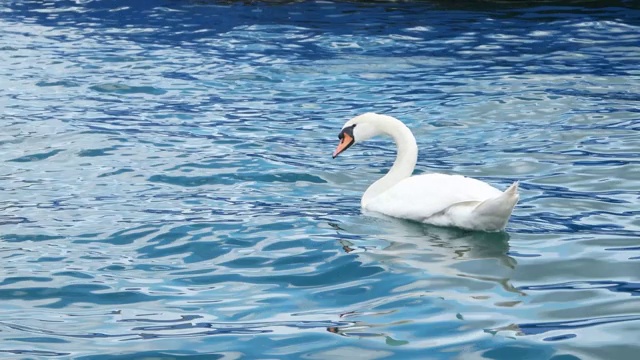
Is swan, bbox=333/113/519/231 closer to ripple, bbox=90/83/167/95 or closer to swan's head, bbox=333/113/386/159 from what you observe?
swan's head, bbox=333/113/386/159

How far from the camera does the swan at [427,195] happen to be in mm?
7023

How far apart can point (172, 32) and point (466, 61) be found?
5.67 m

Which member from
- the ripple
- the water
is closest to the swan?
the water

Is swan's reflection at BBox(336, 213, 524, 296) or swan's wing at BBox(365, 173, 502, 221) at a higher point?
swan's wing at BBox(365, 173, 502, 221)

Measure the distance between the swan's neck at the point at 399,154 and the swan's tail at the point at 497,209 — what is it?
4.03ft

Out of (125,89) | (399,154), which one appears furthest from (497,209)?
(125,89)

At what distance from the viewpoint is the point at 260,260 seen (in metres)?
6.96

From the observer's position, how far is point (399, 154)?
8.38 m

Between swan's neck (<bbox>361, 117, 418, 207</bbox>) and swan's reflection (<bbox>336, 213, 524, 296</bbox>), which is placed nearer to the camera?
swan's reflection (<bbox>336, 213, 524, 296</bbox>)

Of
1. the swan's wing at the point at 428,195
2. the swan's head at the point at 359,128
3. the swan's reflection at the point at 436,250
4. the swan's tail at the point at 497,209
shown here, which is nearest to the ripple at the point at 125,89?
the swan's head at the point at 359,128

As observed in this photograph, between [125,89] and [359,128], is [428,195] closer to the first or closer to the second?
[359,128]

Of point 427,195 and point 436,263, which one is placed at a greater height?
point 427,195

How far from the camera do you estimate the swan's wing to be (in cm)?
723

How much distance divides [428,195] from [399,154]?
0.97 meters
